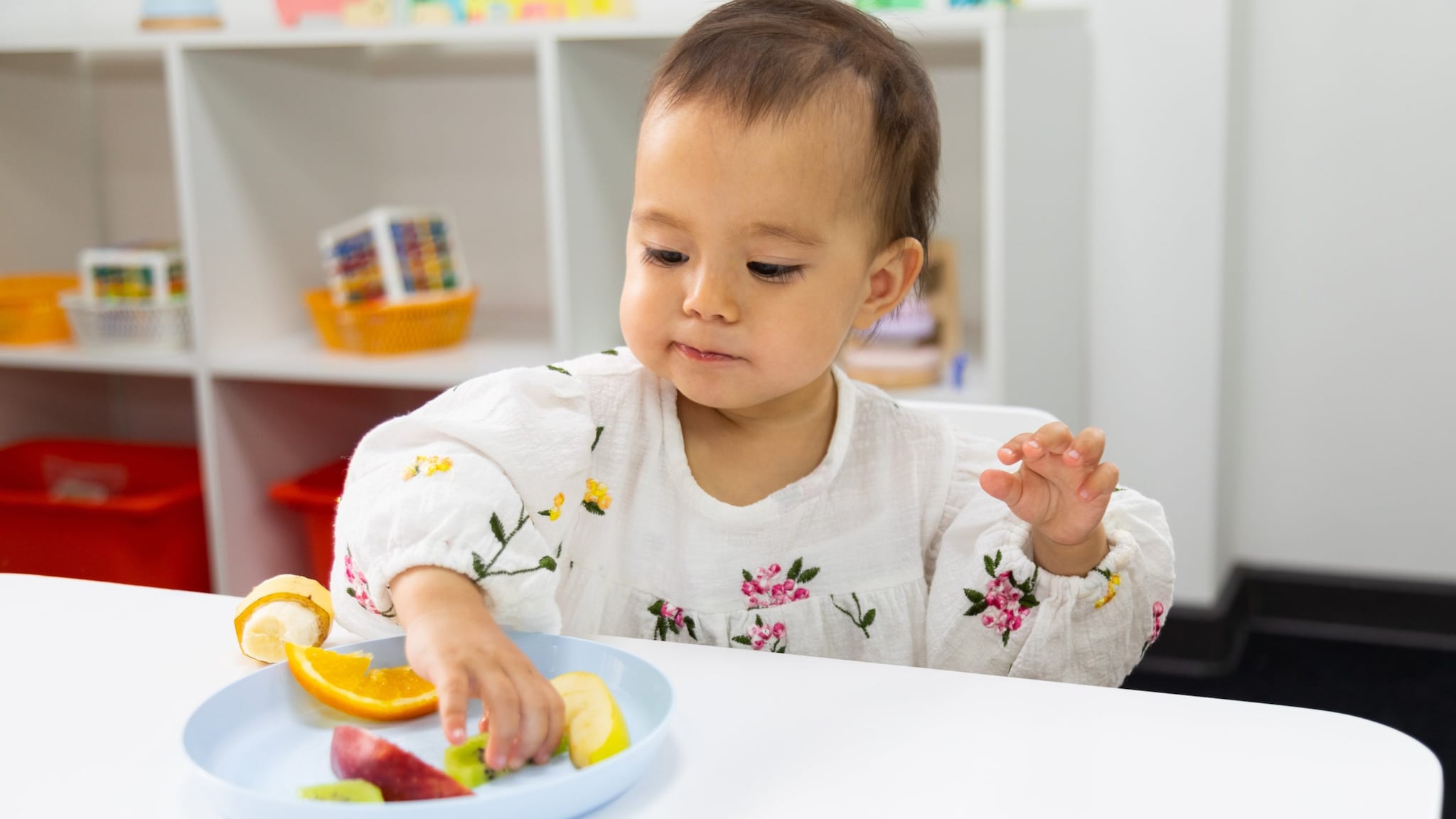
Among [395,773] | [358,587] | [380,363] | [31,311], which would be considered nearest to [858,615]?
[358,587]

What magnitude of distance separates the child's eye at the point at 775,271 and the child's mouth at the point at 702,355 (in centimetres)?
6

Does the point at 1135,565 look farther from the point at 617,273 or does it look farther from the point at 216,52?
the point at 216,52

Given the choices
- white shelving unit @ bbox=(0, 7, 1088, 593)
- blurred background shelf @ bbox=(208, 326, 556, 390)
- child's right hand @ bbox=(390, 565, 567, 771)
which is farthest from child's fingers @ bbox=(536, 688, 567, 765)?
blurred background shelf @ bbox=(208, 326, 556, 390)

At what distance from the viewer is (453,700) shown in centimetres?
56

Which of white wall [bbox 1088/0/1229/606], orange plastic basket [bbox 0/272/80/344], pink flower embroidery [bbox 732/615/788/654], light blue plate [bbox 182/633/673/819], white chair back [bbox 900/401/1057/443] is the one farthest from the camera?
orange plastic basket [bbox 0/272/80/344]

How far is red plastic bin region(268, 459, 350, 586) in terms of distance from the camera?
80.1 inches

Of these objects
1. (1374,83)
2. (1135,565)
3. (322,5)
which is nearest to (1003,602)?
(1135,565)

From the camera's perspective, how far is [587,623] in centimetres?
93

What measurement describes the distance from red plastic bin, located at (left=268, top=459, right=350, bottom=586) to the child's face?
4.19ft

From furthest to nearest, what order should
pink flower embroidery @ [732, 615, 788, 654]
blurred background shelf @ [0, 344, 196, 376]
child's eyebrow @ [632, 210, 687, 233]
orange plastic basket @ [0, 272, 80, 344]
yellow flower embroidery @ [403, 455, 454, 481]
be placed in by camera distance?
1. orange plastic basket @ [0, 272, 80, 344]
2. blurred background shelf @ [0, 344, 196, 376]
3. pink flower embroidery @ [732, 615, 788, 654]
4. child's eyebrow @ [632, 210, 687, 233]
5. yellow flower embroidery @ [403, 455, 454, 481]

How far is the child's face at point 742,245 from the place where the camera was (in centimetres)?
81

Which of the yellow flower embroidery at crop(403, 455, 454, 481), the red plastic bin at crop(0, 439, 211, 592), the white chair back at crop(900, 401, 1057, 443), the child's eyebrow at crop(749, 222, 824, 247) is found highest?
the child's eyebrow at crop(749, 222, 824, 247)

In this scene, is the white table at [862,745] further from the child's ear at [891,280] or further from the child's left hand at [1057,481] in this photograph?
the child's ear at [891,280]

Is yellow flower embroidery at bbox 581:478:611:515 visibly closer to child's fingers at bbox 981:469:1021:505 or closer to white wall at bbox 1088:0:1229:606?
child's fingers at bbox 981:469:1021:505
